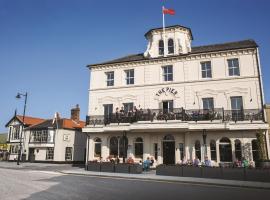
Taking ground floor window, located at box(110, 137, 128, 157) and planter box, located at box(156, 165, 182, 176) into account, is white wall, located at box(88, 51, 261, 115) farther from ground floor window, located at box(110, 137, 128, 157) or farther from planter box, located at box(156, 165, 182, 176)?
planter box, located at box(156, 165, 182, 176)

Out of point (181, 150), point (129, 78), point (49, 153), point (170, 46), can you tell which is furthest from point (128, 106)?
point (49, 153)

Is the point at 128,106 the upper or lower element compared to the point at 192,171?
upper

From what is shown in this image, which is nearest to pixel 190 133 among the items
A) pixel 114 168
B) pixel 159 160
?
pixel 159 160

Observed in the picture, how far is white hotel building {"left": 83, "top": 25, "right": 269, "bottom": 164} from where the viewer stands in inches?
854

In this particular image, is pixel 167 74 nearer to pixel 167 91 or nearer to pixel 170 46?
pixel 167 91

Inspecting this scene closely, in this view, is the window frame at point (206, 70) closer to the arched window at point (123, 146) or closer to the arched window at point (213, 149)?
the arched window at point (213, 149)

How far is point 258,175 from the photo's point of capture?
15.3 metres

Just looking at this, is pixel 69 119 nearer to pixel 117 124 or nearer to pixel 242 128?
pixel 117 124

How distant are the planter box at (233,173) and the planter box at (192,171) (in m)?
1.66

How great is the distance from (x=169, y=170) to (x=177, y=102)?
796 centimetres

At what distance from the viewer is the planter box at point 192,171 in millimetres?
17234

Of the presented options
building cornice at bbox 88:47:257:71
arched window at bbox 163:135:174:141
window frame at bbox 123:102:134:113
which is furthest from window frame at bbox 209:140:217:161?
window frame at bbox 123:102:134:113

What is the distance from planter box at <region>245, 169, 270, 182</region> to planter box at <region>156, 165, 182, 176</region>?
15.1 feet

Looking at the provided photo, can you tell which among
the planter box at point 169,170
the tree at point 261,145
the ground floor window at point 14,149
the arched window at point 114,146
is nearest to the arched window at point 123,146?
the arched window at point 114,146
